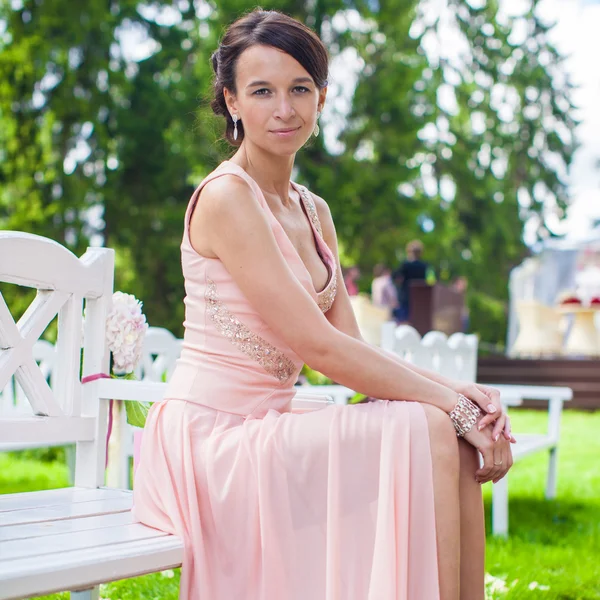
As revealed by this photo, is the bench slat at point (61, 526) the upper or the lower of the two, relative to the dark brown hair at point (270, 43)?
lower

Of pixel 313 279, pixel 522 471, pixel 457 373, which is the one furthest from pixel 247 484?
pixel 522 471

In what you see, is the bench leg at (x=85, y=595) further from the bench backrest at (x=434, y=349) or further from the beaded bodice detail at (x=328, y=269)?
the bench backrest at (x=434, y=349)

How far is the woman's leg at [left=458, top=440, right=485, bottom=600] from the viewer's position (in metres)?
2.09

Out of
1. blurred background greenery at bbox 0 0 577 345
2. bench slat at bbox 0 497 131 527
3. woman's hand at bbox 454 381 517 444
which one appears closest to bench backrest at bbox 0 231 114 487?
bench slat at bbox 0 497 131 527

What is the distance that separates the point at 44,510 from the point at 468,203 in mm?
22818

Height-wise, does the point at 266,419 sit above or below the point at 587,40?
below

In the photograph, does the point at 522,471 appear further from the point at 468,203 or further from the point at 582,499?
the point at 468,203

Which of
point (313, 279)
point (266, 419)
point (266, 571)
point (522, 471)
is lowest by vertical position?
point (522, 471)

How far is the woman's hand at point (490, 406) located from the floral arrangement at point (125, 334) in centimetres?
117

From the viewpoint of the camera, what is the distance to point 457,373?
233 inches

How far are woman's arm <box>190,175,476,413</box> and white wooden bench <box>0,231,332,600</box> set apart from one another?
52 cm

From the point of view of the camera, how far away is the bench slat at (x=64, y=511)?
2.25 meters

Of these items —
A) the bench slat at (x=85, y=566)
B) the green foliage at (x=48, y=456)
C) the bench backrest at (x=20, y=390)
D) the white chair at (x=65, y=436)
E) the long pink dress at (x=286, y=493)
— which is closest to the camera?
the bench slat at (x=85, y=566)

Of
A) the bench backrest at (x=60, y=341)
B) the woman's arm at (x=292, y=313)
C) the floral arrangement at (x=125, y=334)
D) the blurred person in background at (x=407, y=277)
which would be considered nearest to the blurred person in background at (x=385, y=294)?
the blurred person in background at (x=407, y=277)
